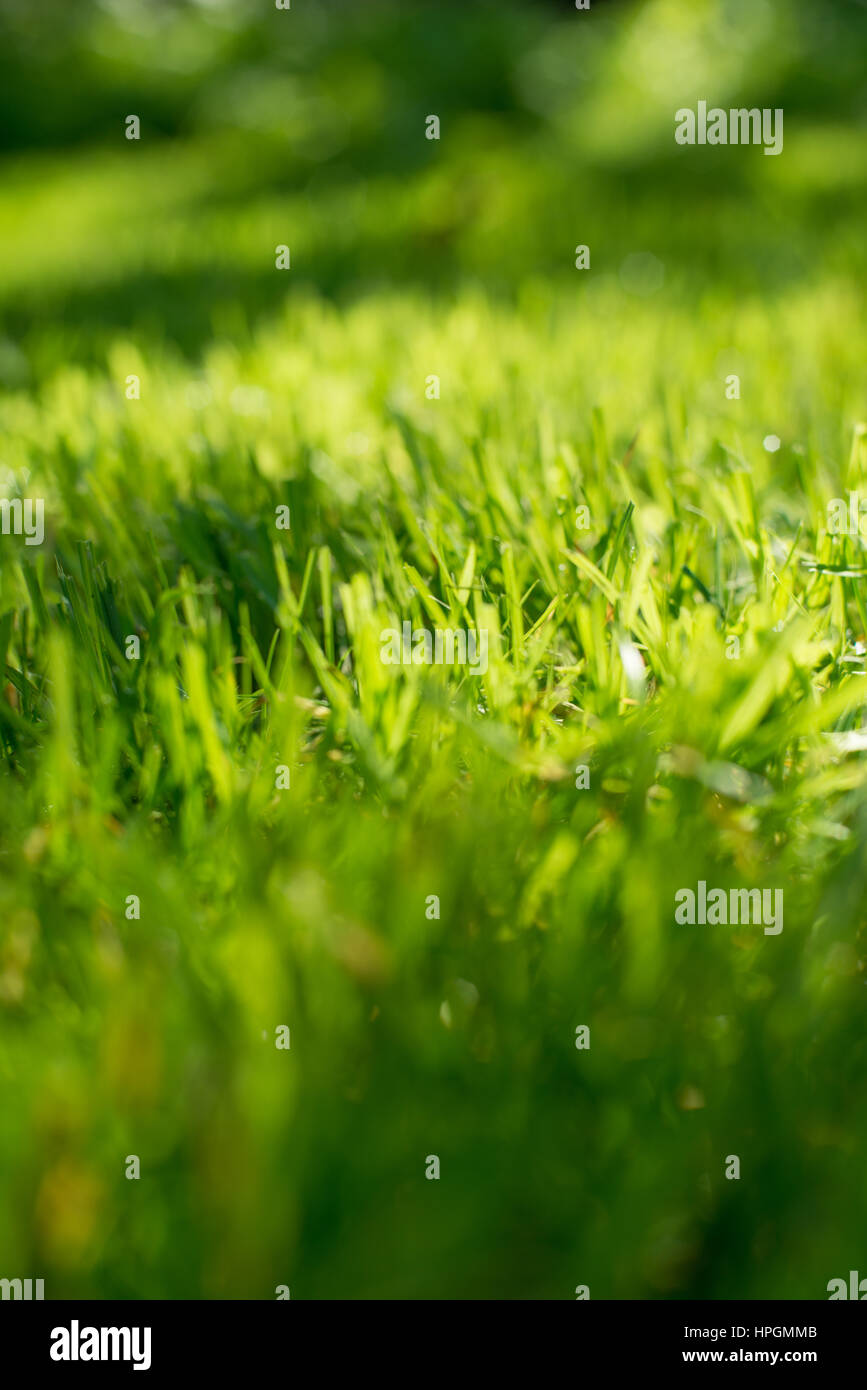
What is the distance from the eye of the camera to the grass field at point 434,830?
2.21 feet

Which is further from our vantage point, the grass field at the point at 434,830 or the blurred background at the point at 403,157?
the blurred background at the point at 403,157

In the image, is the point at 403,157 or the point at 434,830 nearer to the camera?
the point at 434,830

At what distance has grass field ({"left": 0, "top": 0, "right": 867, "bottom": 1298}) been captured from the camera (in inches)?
26.6

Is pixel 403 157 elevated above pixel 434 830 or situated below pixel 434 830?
above

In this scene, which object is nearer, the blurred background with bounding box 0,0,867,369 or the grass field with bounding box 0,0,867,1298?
the grass field with bounding box 0,0,867,1298

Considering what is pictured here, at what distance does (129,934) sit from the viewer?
86cm

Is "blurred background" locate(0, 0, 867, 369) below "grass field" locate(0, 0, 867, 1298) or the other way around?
the other way around

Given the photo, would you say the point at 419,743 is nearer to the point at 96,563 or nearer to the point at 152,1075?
the point at 152,1075

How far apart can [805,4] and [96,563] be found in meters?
8.06

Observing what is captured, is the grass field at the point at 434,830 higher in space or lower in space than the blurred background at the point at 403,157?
lower

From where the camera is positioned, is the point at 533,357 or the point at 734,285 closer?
the point at 533,357

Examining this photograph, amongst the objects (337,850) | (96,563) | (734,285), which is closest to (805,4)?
(734,285)

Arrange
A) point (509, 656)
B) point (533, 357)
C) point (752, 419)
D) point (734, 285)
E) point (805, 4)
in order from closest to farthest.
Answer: point (509, 656) → point (752, 419) → point (533, 357) → point (734, 285) → point (805, 4)

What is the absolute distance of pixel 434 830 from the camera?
90cm
